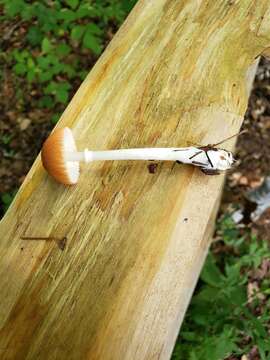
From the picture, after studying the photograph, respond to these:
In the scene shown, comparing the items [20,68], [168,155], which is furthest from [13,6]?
[168,155]

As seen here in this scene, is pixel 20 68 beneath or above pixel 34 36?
beneath

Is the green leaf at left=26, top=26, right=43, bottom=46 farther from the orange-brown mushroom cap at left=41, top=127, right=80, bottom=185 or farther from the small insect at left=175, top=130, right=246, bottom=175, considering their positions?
the small insect at left=175, top=130, right=246, bottom=175

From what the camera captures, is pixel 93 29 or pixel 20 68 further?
pixel 20 68

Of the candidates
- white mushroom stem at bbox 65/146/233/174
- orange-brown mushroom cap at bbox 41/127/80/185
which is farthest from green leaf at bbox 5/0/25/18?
white mushroom stem at bbox 65/146/233/174

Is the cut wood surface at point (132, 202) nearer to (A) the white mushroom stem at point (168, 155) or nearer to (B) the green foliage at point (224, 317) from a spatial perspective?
(A) the white mushroom stem at point (168, 155)

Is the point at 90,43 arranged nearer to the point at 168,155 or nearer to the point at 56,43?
the point at 56,43

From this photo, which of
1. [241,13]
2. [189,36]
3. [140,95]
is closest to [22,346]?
[140,95]

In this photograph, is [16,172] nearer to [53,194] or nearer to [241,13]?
[53,194]

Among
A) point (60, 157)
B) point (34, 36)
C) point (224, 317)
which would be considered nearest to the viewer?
point (60, 157)
